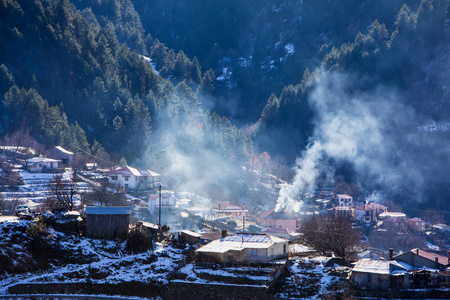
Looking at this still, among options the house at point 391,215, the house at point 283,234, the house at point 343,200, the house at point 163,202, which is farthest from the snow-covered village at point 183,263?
the house at point 343,200

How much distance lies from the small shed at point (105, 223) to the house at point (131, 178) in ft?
107

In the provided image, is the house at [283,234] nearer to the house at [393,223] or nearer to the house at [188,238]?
the house at [188,238]

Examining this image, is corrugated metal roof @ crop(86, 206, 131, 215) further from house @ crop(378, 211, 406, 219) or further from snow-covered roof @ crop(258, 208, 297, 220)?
house @ crop(378, 211, 406, 219)

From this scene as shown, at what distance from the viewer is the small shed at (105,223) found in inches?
1570

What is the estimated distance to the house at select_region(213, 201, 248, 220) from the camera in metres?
73.2

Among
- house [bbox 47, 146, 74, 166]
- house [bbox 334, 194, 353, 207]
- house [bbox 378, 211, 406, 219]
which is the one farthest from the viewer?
house [bbox 334, 194, 353, 207]

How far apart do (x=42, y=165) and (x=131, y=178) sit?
1161cm

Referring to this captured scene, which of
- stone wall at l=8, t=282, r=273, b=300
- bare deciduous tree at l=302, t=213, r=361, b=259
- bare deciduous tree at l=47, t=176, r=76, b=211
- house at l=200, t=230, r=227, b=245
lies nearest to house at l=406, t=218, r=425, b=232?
bare deciduous tree at l=302, t=213, r=361, b=259

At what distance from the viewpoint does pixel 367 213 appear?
80.3m

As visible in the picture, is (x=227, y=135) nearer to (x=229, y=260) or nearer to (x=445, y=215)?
(x=445, y=215)

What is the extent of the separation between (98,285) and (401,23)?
100 metres

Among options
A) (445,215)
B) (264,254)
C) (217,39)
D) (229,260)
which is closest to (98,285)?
(229,260)

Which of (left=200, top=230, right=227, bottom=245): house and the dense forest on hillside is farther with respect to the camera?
the dense forest on hillside

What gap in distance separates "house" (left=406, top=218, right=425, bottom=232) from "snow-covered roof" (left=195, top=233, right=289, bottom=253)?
39892 millimetres
